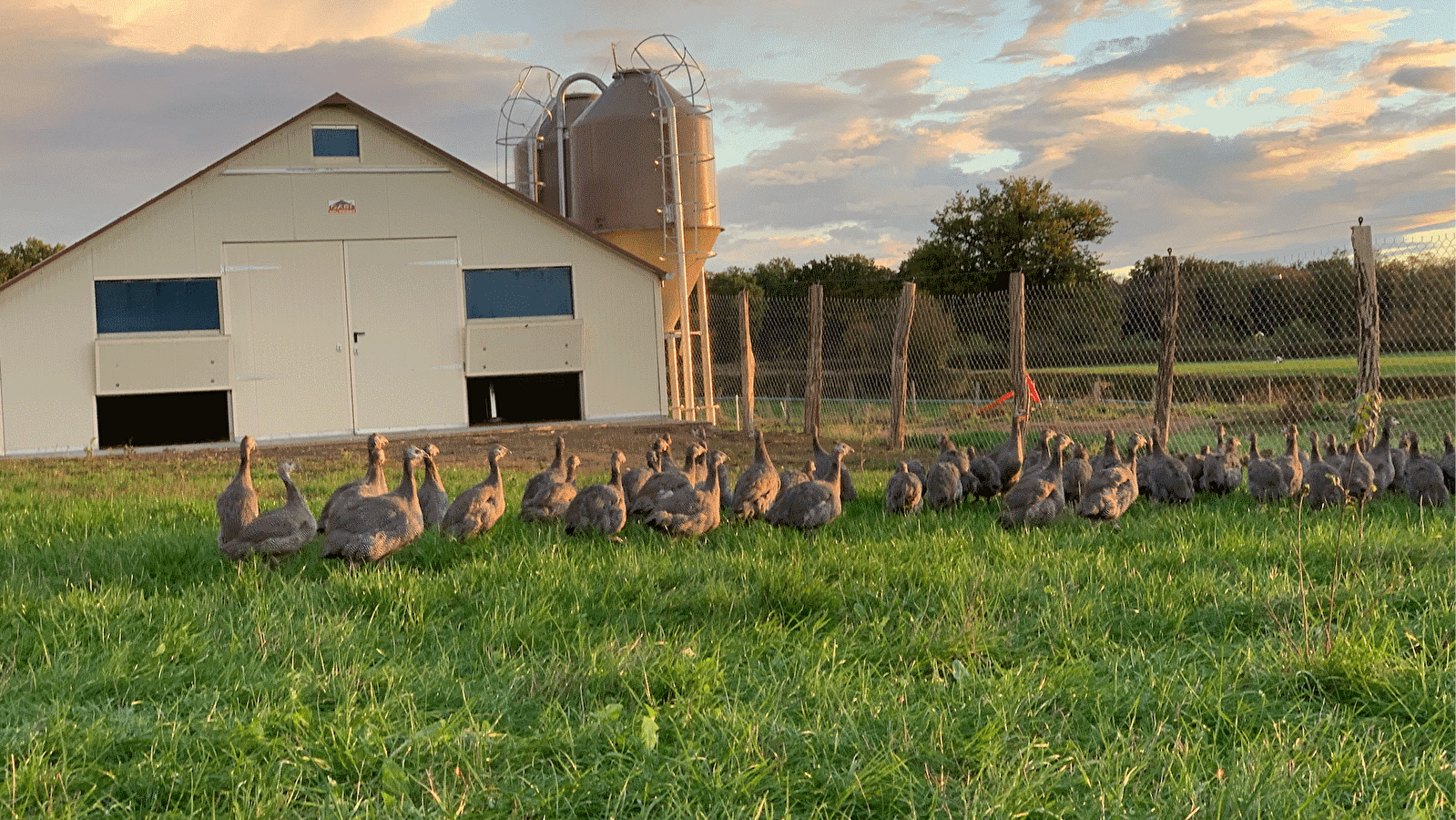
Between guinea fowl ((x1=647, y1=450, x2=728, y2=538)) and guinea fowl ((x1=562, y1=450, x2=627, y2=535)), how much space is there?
0.99ft

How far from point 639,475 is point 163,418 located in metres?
18.9

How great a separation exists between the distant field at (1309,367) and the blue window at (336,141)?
14347mm

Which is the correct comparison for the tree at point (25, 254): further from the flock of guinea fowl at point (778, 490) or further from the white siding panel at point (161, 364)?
the flock of guinea fowl at point (778, 490)

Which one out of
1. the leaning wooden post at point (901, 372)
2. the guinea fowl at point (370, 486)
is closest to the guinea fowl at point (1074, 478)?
the guinea fowl at point (370, 486)

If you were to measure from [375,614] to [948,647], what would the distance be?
11.1 feet

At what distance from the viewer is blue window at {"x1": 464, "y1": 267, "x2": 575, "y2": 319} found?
2439 centimetres

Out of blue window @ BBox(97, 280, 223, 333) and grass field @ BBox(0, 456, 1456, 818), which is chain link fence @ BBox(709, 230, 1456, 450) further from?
blue window @ BBox(97, 280, 223, 333)

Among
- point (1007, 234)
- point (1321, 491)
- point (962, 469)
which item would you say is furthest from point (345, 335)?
point (1007, 234)

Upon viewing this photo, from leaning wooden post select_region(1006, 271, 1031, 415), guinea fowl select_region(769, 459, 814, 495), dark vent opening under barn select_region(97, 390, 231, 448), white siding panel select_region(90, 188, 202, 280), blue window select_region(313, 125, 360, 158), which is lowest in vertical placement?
guinea fowl select_region(769, 459, 814, 495)

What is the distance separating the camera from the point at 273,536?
843cm

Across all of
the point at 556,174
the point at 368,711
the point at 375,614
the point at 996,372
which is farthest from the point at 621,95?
the point at 368,711

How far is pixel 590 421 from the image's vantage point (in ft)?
80.2

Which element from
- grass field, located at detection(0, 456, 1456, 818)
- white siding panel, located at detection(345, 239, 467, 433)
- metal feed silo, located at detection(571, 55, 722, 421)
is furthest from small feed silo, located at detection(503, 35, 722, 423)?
grass field, located at detection(0, 456, 1456, 818)

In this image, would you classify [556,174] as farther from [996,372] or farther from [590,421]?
[996,372]
